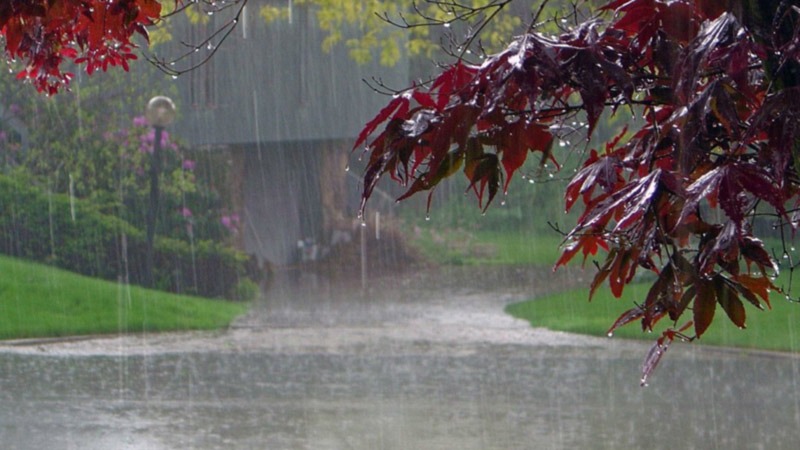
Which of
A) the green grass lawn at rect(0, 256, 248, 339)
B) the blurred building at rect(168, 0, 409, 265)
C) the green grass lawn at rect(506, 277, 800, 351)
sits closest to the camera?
the green grass lawn at rect(506, 277, 800, 351)

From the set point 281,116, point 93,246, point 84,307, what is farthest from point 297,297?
point 281,116

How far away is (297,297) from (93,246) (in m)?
3.48

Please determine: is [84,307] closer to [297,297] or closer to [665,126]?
[297,297]

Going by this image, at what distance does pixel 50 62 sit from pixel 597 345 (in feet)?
32.6

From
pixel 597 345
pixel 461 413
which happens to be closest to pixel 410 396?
pixel 461 413

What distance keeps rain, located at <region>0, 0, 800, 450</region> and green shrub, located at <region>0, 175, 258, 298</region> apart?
0.04 m

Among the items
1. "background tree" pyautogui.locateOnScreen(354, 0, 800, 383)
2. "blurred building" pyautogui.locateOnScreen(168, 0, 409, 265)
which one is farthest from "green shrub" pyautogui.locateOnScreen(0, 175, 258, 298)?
"background tree" pyautogui.locateOnScreen(354, 0, 800, 383)

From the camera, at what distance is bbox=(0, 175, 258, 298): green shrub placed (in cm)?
1736

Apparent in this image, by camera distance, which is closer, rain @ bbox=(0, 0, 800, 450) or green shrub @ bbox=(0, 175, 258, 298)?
rain @ bbox=(0, 0, 800, 450)

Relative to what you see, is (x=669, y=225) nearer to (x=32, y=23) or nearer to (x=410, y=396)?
(x=32, y=23)

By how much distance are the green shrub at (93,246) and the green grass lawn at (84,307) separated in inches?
30.6

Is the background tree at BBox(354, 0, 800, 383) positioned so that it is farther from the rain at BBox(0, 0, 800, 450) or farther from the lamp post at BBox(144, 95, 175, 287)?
the lamp post at BBox(144, 95, 175, 287)

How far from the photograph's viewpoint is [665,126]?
2387 mm

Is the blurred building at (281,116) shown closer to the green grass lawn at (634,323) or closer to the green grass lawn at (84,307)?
the green grass lawn at (84,307)
